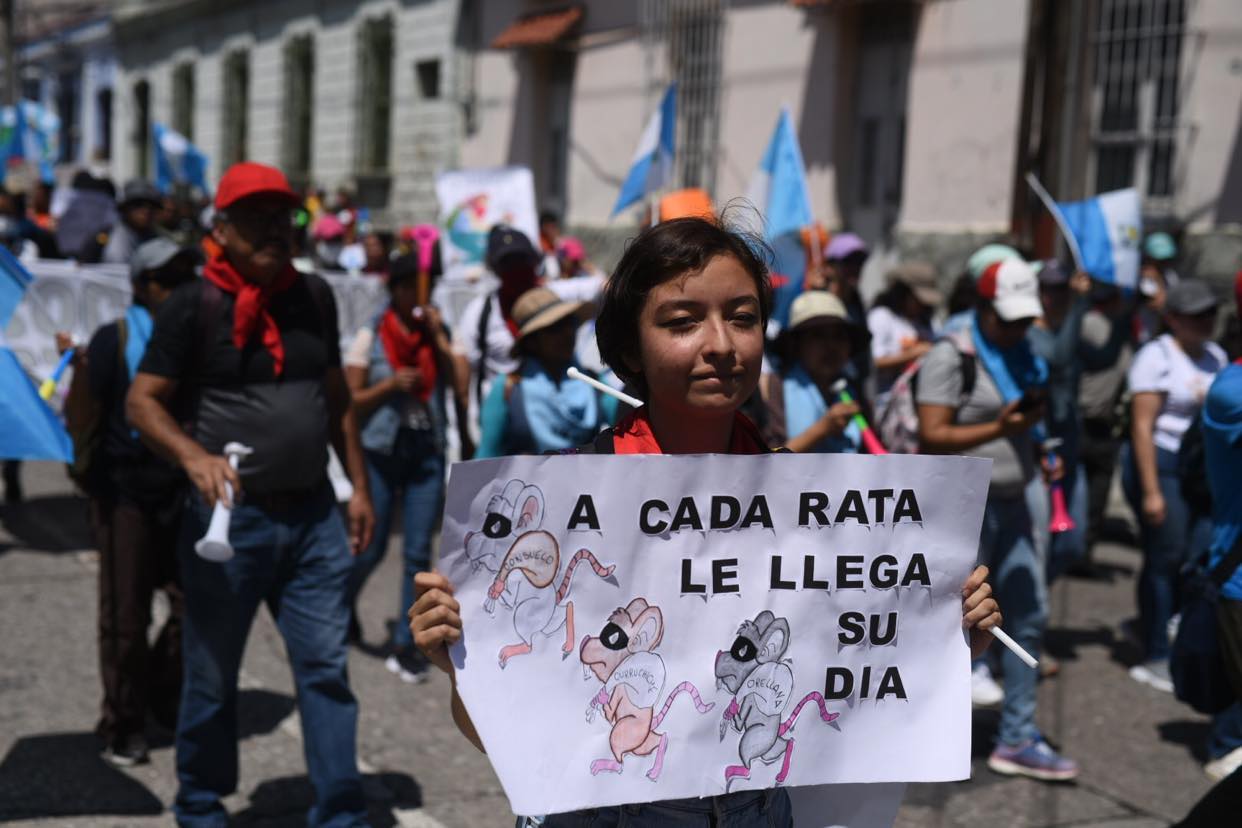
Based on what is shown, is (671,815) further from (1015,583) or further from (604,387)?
(1015,583)

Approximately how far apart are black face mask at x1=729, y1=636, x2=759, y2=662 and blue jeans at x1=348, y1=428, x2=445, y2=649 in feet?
13.9

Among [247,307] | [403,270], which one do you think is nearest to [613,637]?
[247,307]

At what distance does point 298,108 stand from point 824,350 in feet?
69.4

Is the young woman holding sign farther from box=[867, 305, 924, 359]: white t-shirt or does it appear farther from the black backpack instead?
box=[867, 305, 924, 359]: white t-shirt

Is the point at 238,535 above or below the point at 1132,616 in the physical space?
above

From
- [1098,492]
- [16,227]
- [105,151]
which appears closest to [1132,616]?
[1098,492]

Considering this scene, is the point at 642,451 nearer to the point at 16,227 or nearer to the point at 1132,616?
the point at 1132,616

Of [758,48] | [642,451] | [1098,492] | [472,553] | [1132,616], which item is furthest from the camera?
[758,48]

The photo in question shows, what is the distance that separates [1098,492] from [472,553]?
23.7 feet

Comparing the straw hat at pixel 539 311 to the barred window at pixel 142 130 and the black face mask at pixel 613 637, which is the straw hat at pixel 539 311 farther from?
the barred window at pixel 142 130

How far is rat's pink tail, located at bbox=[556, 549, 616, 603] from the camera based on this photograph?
234 centimetres

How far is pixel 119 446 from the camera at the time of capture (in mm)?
5285

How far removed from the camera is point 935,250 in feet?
41.2

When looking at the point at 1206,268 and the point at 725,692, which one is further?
the point at 1206,268
